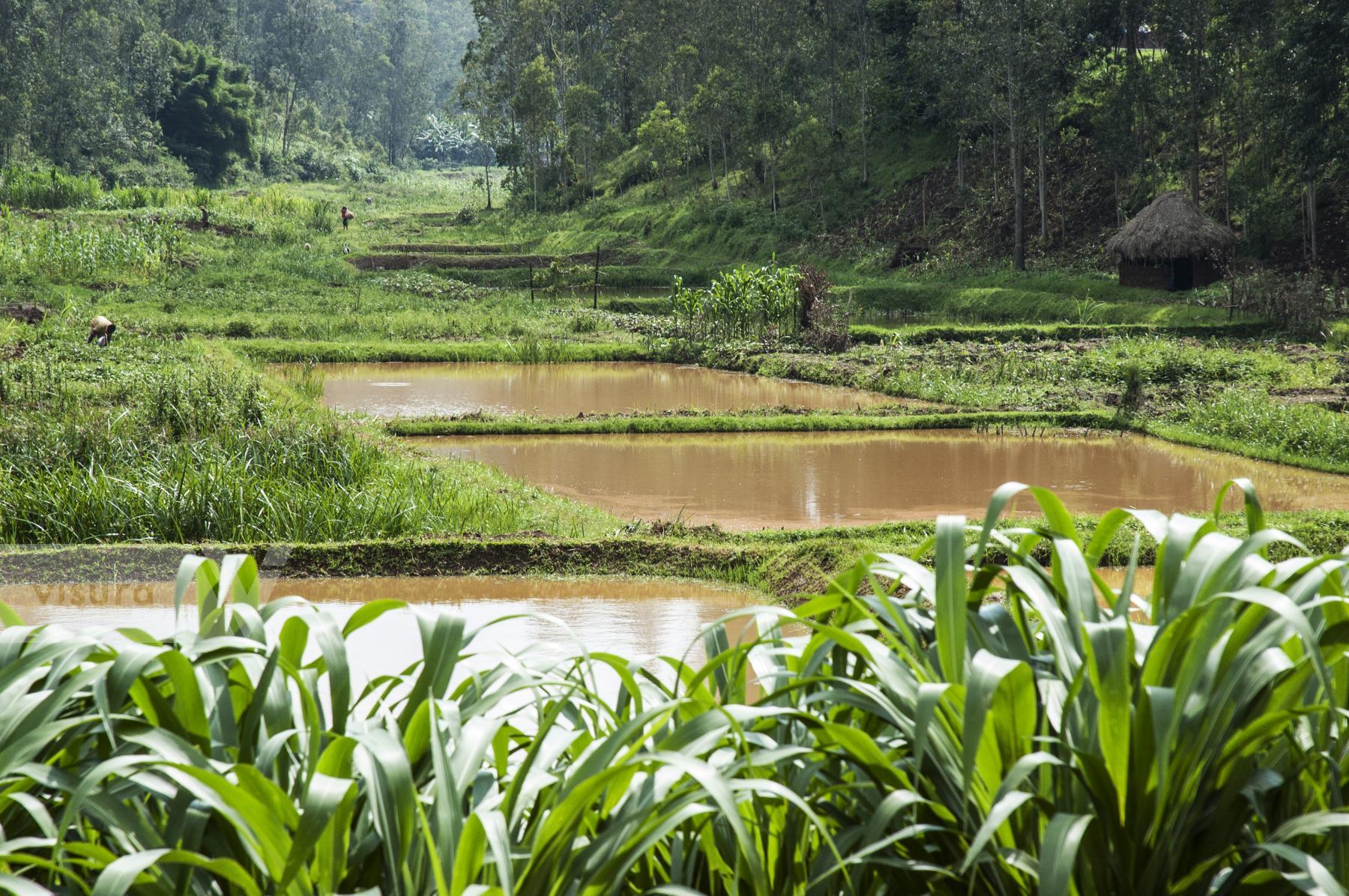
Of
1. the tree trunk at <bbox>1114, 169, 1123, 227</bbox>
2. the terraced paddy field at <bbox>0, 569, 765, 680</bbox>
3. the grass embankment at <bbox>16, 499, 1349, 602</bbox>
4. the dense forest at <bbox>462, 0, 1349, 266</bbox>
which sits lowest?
the terraced paddy field at <bbox>0, 569, 765, 680</bbox>

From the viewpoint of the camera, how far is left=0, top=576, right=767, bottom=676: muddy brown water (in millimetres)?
5137

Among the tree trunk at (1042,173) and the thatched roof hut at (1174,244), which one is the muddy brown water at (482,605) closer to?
the thatched roof hut at (1174,244)

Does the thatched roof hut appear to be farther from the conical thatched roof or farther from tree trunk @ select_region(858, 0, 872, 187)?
tree trunk @ select_region(858, 0, 872, 187)

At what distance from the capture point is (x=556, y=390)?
50.0ft

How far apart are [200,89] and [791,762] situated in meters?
A: 64.6

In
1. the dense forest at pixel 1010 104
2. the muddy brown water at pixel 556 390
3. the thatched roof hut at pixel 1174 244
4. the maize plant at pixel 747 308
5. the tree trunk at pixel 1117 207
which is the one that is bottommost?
the muddy brown water at pixel 556 390

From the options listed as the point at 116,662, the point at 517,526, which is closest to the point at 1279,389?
the point at 517,526

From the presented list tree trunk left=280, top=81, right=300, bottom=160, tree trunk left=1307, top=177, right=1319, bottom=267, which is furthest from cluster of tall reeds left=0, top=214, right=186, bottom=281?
tree trunk left=280, top=81, right=300, bottom=160

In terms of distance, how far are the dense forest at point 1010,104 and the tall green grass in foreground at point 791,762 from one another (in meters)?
20.7

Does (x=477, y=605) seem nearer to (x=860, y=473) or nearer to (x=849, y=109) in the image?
(x=860, y=473)

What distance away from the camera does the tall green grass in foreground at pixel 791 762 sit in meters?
1.66

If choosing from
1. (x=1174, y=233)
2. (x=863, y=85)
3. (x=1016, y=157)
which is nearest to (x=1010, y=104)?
(x=1016, y=157)

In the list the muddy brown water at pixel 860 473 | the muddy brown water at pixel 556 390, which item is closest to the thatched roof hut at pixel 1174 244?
the muddy brown water at pixel 556 390

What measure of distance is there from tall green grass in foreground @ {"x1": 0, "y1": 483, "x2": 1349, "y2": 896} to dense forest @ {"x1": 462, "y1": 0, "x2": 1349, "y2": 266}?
67.9 feet
